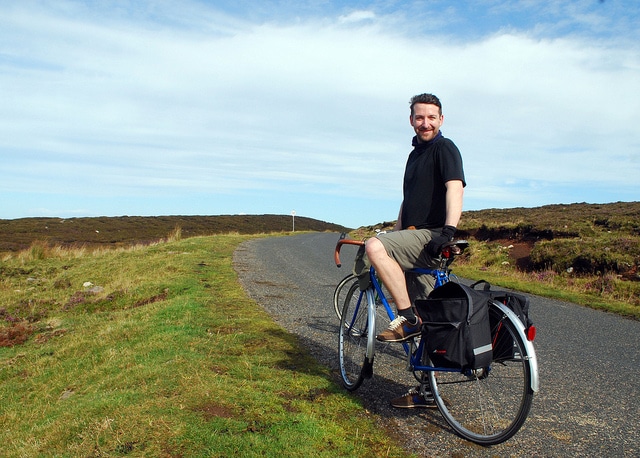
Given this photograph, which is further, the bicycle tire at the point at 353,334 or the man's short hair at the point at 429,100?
the bicycle tire at the point at 353,334

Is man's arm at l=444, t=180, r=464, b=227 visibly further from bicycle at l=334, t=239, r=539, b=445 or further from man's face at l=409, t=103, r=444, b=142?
man's face at l=409, t=103, r=444, b=142

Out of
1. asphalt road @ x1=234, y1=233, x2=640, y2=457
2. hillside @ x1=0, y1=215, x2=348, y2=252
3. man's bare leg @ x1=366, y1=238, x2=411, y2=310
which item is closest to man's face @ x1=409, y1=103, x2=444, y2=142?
man's bare leg @ x1=366, y1=238, x2=411, y2=310

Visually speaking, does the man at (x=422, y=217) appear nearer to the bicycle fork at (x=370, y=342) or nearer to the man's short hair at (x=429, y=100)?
the man's short hair at (x=429, y=100)

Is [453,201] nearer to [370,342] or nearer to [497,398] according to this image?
[370,342]

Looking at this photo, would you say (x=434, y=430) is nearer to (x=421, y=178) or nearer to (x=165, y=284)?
(x=421, y=178)

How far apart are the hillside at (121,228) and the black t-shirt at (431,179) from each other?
112ft

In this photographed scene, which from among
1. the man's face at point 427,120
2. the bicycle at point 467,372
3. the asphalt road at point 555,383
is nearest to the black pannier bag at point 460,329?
the bicycle at point 467,372

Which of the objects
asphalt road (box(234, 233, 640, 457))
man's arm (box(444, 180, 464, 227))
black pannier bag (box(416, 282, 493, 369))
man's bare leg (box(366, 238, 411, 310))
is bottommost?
asphalt road (box(234, 233, 640, 457))

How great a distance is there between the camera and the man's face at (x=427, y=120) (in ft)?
13.9

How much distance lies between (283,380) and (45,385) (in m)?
3.66

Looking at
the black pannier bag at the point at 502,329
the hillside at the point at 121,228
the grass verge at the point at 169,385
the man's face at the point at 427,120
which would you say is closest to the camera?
the black pannier bag at the point at 502,329

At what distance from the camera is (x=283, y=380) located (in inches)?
197

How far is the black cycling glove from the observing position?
3.84m

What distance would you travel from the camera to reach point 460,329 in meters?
3.49
